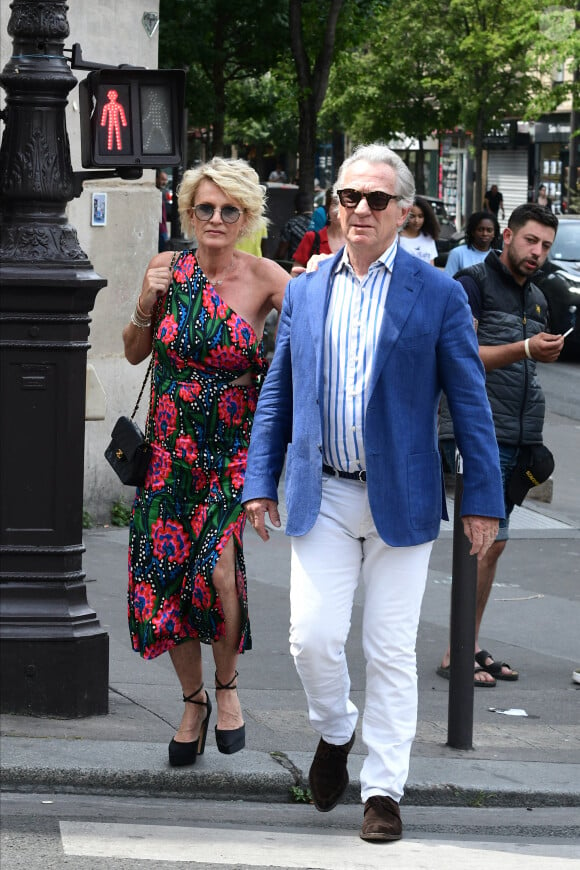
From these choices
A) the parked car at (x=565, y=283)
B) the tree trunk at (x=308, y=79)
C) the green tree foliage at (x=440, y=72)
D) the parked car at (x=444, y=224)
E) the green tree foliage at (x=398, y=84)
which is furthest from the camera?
the green tree foliage at (x=398, y=84)

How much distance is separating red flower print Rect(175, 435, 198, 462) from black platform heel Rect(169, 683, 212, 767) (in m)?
0.83

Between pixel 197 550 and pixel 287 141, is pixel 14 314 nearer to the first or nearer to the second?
pixel 197 550

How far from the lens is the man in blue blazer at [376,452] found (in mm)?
4543

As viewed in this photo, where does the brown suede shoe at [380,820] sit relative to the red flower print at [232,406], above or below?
below

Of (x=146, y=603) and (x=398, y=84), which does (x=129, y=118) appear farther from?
(x=398, y=84)

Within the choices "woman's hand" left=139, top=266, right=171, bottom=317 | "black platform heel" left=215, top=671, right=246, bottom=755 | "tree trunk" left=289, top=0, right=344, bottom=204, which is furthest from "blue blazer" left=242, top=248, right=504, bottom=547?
"tree trunk" left=289, top=0, right=344, bottom=204

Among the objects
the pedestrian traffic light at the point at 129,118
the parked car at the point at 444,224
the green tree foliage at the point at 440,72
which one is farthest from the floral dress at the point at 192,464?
the green tree foliage at the point at 440,72

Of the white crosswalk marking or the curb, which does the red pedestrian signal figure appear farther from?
the white crosswalk marking

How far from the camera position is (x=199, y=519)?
5.12m

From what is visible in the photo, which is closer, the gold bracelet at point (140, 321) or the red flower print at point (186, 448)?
the red flower print at point (186, 448)

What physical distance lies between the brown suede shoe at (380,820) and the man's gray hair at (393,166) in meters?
1.80

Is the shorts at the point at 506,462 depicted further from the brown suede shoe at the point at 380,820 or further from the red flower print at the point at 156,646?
the brown suede shoe at the point at 380,820

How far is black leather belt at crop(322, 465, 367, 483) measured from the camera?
4.61 m

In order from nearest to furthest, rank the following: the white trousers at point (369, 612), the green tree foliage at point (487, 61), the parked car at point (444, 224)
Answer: the white trousers at point (369, 612) → the parked car at point (444, 224) → the green tree foliage at point (487, 61)
